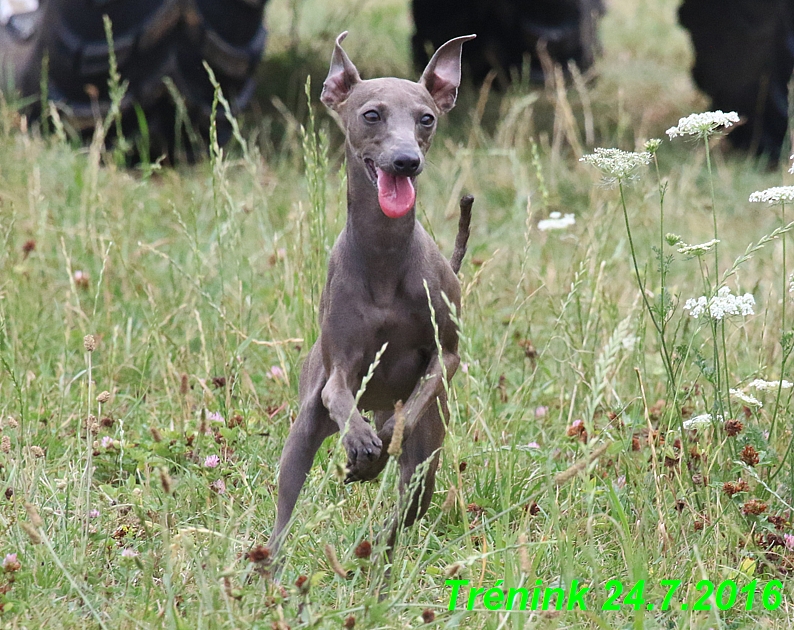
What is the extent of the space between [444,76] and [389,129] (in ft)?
1.37

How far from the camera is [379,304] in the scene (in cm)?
252

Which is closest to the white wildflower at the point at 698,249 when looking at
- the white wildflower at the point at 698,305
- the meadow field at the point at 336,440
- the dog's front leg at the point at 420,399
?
the meadow field at the point at 336,440

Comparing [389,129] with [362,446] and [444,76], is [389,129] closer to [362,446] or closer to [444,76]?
[444,76]

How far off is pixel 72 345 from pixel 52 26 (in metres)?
2.22

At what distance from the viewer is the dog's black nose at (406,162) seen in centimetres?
233

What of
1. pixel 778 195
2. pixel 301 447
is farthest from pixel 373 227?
pixel 778 195

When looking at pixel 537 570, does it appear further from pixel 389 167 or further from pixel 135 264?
pixel 135 264

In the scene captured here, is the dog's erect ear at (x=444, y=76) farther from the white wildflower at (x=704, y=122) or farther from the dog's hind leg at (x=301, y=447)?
the dog's hind leg at (x=301, y=447)

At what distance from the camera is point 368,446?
2379 millimetres

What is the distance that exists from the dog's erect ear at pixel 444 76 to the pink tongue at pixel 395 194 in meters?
0.41

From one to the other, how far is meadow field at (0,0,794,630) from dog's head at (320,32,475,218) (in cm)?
48

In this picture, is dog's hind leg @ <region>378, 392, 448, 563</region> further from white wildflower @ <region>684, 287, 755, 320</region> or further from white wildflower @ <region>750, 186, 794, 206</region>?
white wildflower @ <region>750, 186, 794, 206</region>

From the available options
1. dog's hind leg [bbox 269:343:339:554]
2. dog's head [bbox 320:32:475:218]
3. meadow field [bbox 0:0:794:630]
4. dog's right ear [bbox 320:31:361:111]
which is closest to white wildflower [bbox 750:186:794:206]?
meadow field [bbox 0:0:794:630]

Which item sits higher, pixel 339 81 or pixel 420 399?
pixel 339 81
